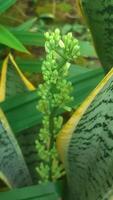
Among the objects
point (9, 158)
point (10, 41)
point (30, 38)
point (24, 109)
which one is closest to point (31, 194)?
point (9, 158)

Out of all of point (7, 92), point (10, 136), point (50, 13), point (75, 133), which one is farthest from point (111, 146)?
point (50, 13)

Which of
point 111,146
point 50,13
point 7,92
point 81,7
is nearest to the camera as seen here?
point 111,146

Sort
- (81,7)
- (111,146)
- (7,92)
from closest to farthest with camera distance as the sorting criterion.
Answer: (111,146)
(81,7)
(7,92)

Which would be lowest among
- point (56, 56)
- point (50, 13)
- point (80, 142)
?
point (50, 13)

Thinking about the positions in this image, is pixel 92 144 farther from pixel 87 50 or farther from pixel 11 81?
pixel 87 50

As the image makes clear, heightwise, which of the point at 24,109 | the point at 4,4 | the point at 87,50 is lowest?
the point at 87,50

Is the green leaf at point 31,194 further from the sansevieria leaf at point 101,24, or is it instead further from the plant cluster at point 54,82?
the sansevieria leaf at point 101,24

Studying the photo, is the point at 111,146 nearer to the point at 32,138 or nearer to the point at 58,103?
the point at 58,103

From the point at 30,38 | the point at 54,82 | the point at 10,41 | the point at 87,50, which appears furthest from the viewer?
the point at 87,50
